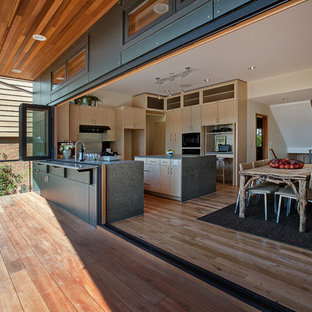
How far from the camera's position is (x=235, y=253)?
231 centimetres

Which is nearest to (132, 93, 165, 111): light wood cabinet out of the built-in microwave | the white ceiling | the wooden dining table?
the white ceiling

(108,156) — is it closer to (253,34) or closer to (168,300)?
(168,300)

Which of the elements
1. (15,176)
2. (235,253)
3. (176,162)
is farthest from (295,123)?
(15,176)

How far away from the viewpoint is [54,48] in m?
3.67

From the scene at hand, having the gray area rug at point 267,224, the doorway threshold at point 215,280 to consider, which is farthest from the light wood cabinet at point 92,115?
the doorway threshold at point 215,280

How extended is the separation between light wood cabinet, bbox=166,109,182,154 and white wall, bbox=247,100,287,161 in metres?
2.12

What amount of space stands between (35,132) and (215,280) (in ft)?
15.2

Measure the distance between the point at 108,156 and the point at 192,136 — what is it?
156 inches

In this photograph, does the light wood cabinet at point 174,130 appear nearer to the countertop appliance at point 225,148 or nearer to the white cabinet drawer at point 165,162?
the countertop appliance at point 225,148

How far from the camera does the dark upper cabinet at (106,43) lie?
255cm

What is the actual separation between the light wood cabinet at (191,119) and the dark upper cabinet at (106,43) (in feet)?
14.4

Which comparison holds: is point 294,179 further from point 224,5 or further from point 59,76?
point 59,76

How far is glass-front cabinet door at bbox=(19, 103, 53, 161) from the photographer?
15.3 ft

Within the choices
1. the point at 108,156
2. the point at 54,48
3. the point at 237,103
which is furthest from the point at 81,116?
the point at 237,103
